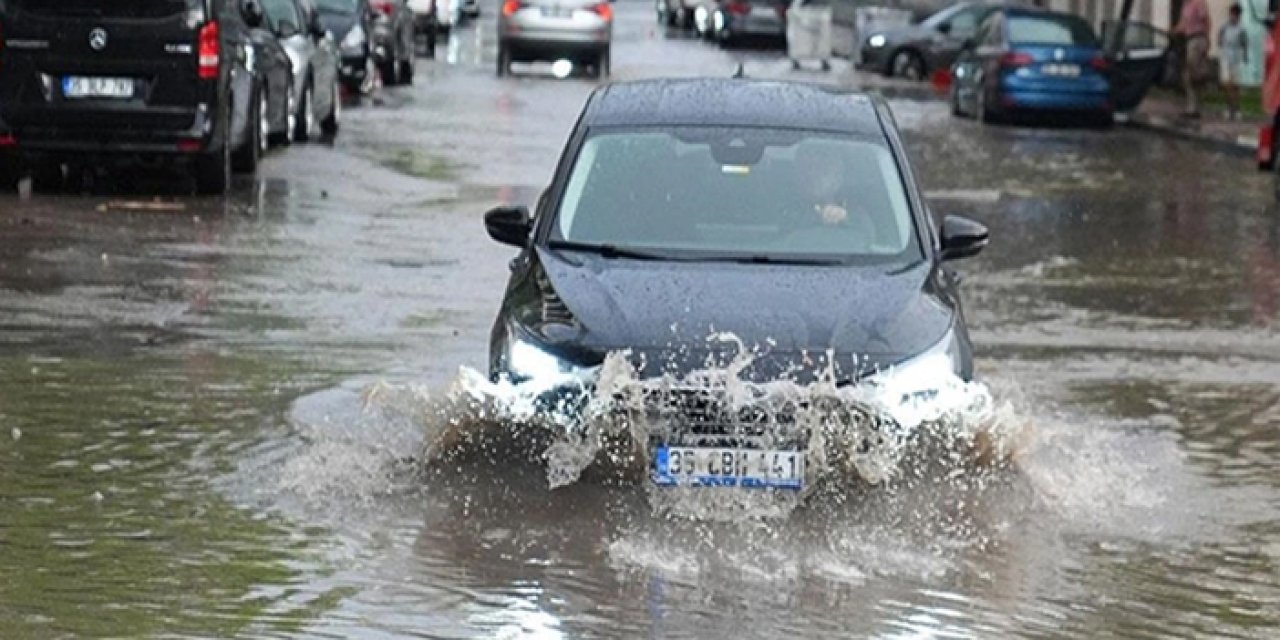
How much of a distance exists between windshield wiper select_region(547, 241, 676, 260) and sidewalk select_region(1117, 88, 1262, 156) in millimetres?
22668

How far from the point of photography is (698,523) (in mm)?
10234

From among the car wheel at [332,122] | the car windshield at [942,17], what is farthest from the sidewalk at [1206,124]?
the car wheel at [332,122]

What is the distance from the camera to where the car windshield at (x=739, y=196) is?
11.4m

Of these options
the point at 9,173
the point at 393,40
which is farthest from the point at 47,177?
the point at 393,40

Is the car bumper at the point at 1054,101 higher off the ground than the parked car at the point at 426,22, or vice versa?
the car bumper at the point at 1054,101

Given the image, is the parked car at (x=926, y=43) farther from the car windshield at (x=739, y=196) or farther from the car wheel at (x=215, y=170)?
the car windshield at (x=739, y=196)

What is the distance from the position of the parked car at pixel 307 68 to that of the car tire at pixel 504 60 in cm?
1563

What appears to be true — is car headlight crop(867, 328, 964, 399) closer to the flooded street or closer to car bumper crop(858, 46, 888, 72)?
the flooded street

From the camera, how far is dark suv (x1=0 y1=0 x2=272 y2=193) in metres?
22.4

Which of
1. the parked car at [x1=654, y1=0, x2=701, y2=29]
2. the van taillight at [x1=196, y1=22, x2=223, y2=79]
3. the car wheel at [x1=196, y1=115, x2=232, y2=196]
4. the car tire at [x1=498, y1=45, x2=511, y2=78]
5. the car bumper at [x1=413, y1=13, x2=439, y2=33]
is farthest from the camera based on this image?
the parked car at [x1=654, y1=0, x2=701, y2=29]

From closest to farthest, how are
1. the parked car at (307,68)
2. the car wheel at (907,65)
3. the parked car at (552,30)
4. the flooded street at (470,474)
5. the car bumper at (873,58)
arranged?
the flooded street at (470,474)
the parked car at (307,68)
the parked car at (552,30)
the car wheel at (907,65)
the car bumper at (873,58)

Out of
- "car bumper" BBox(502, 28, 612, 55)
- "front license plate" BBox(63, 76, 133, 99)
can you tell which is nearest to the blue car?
"car bumper" BBox(502, 28, 612, 55)

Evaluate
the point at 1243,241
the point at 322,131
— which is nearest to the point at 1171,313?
the point at 1243,241

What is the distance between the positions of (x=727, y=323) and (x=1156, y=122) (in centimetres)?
2919
